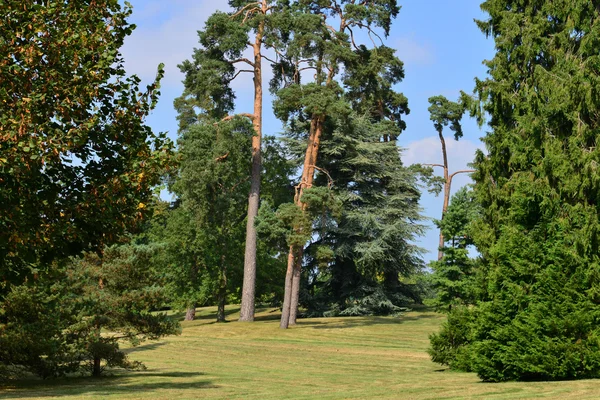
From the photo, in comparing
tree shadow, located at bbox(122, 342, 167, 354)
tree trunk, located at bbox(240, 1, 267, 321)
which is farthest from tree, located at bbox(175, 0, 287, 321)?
tree shadow, located at bbox(122, 342, 167, 354)

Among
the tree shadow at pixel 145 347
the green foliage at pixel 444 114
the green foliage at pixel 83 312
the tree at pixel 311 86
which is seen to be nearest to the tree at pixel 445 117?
the green foliage at pixel 444 114

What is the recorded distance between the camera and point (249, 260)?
43938 millimetres

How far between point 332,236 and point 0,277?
36.7 metres

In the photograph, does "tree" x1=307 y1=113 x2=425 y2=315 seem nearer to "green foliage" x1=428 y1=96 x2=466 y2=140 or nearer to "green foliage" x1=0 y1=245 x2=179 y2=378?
"green foliage" x1=428 y1=96 x2=466 y2=140

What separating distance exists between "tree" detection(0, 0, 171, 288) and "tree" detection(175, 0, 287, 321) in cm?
2759

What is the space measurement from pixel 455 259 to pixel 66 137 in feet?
85.4

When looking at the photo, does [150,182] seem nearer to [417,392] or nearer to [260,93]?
[417,392]

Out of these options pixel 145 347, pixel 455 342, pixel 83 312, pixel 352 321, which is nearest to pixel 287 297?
pixel 352 321

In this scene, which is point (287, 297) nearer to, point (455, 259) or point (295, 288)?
point (295, 288)

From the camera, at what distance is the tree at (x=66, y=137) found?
12.9 m

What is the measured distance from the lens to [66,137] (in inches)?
516

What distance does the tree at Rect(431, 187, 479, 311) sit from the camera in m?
35.4

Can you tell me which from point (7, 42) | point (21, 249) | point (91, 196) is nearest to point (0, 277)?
point (21, 249)

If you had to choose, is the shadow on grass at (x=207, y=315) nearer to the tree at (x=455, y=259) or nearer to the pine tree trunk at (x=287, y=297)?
the pine tree trunk at (x=287, y=297)
